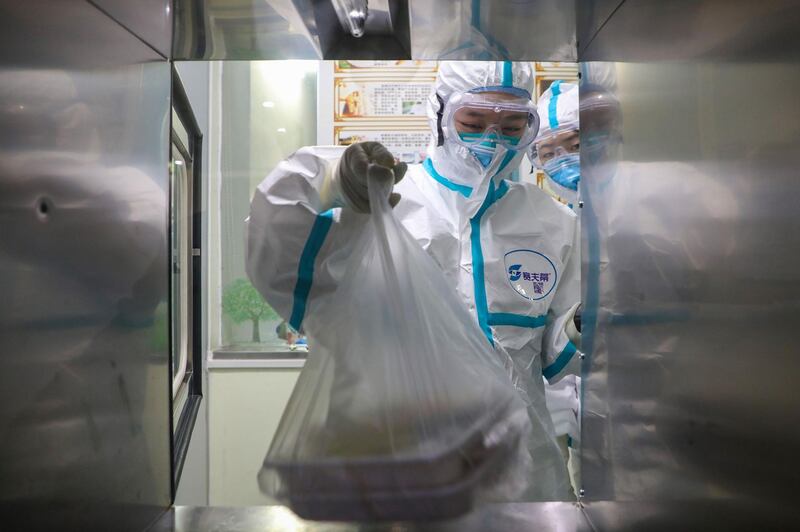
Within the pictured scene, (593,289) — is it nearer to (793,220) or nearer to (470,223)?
(793,220)

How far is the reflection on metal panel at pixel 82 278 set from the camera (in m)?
0.36

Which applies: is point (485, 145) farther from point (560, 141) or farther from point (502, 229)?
point (560, 141)

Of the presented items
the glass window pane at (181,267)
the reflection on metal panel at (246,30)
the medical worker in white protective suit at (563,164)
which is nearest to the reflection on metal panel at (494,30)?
the reflection on metal panel at (246,30)

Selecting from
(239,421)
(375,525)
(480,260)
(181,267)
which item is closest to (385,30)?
(375,525)

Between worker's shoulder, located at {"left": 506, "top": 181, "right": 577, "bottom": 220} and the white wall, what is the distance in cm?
108

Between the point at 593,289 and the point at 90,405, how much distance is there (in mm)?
498

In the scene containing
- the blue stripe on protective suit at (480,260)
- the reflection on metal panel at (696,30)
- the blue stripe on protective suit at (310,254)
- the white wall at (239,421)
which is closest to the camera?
the reflection on metal panel at (696,30)

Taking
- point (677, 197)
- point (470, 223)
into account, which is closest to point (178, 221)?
point (470, 223)

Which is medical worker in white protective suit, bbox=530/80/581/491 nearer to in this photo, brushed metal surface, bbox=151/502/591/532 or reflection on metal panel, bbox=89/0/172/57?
A: brushed metal surface, bbox=151/502/591/532

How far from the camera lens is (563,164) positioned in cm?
142

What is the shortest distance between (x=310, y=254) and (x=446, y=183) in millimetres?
624

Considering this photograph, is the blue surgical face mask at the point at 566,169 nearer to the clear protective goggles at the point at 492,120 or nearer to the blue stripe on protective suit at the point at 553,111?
the blue stripe on protective suit at the point at 553,111

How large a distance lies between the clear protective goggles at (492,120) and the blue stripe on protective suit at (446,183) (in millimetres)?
106

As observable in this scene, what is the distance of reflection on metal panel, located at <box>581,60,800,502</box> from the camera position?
0.31 m
